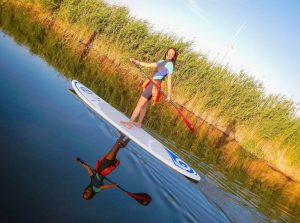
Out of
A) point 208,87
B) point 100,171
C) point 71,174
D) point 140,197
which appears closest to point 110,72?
point 208,87

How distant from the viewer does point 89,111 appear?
7.03m

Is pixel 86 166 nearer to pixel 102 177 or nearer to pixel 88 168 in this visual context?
pixel 88 168

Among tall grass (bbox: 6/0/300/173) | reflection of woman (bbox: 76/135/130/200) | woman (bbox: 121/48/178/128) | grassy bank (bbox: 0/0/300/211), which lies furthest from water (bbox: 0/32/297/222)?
tall grass (bbox: 6/0/300/173)

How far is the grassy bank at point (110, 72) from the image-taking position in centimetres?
1034

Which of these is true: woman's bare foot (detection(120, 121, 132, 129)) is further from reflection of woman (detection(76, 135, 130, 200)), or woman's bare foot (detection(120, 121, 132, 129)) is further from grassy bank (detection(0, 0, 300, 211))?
grassy bank (detection(0, 0, 300, 211))

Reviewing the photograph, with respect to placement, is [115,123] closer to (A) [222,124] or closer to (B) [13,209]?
(B) [13,209]

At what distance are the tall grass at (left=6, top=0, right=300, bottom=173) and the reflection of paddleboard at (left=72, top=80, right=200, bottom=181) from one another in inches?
313

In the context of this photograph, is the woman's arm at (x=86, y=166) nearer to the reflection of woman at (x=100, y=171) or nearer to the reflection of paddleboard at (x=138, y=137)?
the reflection of woman at (x=100, y=171)

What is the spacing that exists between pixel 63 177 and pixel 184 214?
1767 millimetres

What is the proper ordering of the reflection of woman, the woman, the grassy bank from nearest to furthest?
1. the reflection of woman
2. the woman
3. the grassy bank

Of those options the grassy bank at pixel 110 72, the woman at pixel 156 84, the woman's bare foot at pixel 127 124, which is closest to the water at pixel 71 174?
the woman's bare foot at pixel 127 124

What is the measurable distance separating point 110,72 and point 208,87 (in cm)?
511

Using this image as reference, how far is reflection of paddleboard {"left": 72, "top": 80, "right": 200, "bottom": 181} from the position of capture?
6117mm

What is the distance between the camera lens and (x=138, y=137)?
651 centimetres
